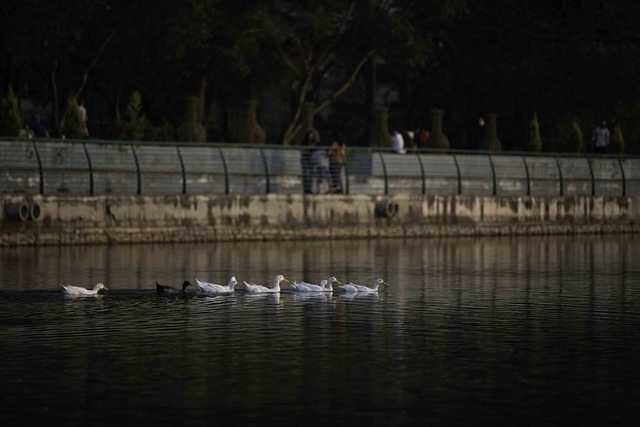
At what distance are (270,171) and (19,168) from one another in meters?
10.5

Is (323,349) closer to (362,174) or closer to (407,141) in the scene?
(362,174)

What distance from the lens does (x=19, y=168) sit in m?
51.0

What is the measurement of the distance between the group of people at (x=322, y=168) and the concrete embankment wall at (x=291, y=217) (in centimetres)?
144

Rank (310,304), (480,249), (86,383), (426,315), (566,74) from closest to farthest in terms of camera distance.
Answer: (86,383), (426,315), (310,304), (480,249), (566,74)

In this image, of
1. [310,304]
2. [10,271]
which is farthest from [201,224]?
[310,304]

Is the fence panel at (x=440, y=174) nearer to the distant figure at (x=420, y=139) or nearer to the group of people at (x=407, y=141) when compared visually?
the group of people at (x=407, y=141)

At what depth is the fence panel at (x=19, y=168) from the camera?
50688 mm

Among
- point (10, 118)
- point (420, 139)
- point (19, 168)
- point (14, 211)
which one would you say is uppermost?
point (10, 118)

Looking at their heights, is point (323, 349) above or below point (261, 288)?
below

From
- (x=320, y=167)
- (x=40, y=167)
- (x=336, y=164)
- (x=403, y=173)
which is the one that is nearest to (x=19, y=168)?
(x=40, y=167)

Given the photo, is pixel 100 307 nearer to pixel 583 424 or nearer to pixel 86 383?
pixel 86 383

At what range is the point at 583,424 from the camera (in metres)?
16.9

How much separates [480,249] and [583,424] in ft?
118

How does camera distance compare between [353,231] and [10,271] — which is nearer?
[10,271]
